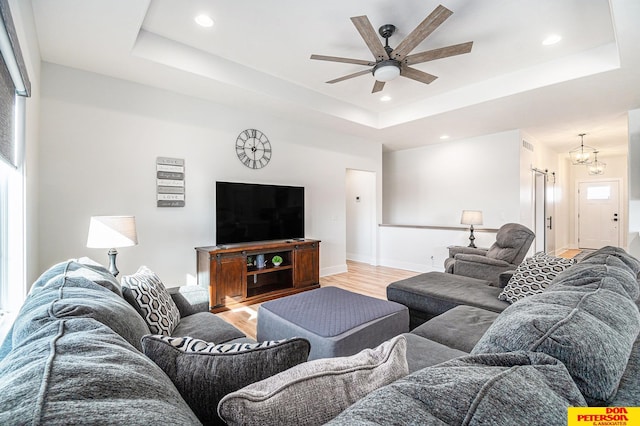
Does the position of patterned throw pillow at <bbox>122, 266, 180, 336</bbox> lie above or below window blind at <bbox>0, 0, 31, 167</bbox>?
below

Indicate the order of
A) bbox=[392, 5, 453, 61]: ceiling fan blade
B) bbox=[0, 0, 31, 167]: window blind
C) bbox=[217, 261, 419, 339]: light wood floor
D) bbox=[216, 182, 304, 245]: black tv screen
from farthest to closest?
bbox=[216, 182, 304, 245]: black tv screen < bbox=[217, 261, 419, 339]: light wood floor < bbox=[392, 5, 453, 61]: ceiling fan blade < bbox=[0, 0, 31, 167]: window blind

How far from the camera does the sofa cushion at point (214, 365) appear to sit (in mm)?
745

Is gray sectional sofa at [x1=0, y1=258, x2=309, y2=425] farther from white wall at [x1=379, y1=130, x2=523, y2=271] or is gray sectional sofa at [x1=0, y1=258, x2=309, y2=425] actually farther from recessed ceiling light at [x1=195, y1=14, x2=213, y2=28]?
white wall at [x1=379, y1=130, x2=523, y2=271]

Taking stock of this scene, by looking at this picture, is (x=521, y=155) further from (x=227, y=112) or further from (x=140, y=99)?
(x=140, y=99)

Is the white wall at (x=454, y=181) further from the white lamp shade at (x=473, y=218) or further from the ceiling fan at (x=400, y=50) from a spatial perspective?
the ceiling fan at (x=400, y=50)

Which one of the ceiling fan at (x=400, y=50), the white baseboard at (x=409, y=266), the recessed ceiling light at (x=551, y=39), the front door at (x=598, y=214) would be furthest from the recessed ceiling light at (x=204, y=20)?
the front door at (x=598, y=214)

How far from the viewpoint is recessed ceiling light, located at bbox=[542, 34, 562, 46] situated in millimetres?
2895

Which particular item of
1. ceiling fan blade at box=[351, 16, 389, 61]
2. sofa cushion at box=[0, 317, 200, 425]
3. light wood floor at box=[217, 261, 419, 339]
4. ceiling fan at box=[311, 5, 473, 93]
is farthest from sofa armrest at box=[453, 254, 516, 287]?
sofa cushion at box=[0, 317, 200, 425]

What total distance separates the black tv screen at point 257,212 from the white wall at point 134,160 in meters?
0.20

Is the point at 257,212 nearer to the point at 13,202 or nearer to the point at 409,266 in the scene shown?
the point at 13,202

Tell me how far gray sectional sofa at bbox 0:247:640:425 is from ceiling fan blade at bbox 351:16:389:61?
2.08 meters

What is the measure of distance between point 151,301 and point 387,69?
8.72 feet

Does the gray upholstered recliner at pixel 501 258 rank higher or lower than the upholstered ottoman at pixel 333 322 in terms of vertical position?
higher

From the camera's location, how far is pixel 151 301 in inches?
65.9
